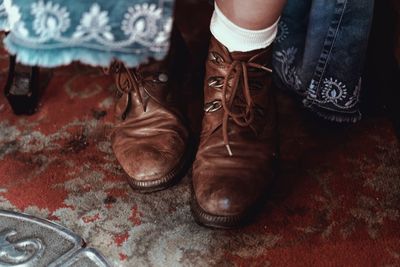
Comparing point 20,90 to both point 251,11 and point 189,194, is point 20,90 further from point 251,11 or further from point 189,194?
point 251,11

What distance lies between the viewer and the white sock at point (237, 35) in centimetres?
78

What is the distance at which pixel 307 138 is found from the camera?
0.98m

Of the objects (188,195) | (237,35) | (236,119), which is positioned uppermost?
(237,35)

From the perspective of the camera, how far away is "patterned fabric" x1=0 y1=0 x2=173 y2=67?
2.16ft

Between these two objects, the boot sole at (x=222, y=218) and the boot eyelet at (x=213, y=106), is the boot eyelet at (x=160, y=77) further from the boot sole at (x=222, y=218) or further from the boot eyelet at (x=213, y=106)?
the boot sole at (x=222, y=218)

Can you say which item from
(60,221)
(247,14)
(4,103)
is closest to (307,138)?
(247,14)

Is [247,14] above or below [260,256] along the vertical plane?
above

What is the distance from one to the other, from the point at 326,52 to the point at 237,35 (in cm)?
23

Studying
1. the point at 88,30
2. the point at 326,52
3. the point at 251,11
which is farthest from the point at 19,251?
the point at 326,52

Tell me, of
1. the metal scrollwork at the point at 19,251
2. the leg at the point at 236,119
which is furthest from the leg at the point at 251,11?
the metal scrollwork at the point at 19,251

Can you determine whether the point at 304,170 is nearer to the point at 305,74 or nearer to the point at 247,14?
the point at 305,74

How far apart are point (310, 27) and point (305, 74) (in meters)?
0.09

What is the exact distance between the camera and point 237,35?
783mm

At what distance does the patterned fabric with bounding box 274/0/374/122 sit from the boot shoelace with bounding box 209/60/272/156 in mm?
154
